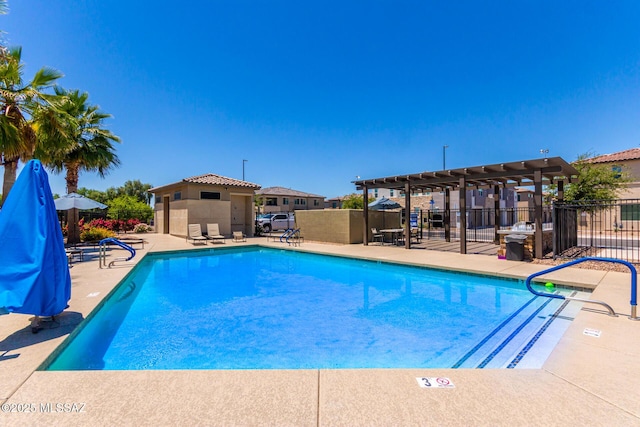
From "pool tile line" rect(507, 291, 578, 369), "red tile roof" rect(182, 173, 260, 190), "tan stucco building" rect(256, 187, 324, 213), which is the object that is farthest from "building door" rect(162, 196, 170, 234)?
"pool tile line" rect(507, 291, 578, 369)

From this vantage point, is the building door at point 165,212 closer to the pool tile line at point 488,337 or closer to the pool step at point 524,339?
the pool tile line at point 488,337

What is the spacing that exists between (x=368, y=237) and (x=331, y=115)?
31.2ft

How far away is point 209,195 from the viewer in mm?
19234

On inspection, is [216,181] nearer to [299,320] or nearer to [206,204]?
[206,204]

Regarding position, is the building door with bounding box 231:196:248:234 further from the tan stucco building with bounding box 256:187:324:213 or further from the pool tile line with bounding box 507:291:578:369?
the tan stucco building with bounding box 256:187:324:213

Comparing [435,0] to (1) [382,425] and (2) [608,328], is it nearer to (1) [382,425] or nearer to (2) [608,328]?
(2) [608,328]

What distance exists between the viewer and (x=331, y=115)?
21250 mm

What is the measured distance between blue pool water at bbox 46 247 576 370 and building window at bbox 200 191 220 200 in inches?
356

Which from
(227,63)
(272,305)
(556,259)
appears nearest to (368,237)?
(556,259)

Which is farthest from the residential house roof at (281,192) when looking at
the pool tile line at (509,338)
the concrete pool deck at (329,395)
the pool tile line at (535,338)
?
the concrete pool deck at (329,395)

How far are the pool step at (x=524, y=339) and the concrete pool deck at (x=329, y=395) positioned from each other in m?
0.76

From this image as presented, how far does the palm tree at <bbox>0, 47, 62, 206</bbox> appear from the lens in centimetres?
832

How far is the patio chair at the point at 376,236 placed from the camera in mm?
16625

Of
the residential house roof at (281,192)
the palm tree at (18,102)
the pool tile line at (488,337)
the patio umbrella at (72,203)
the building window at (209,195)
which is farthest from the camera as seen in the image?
the residential house roof at (281,192)
